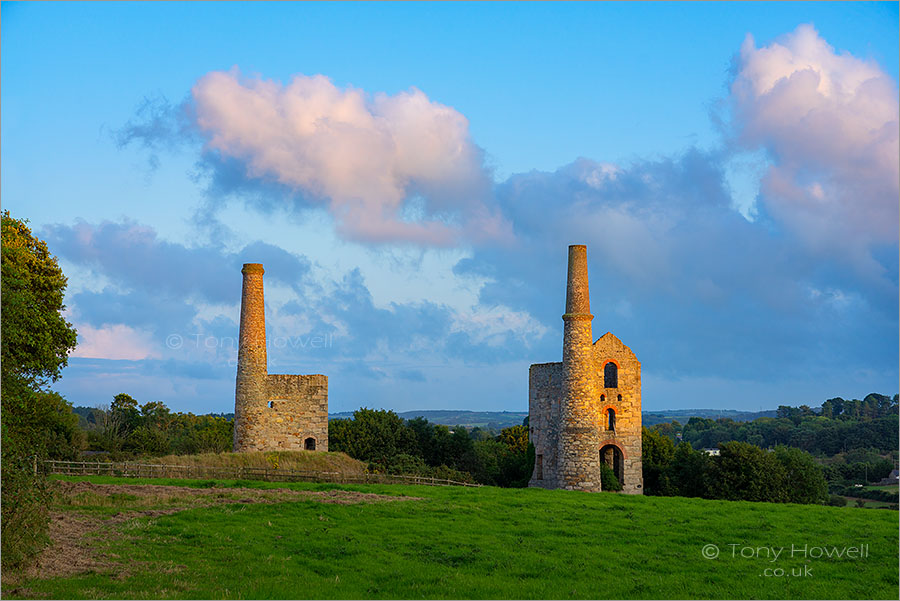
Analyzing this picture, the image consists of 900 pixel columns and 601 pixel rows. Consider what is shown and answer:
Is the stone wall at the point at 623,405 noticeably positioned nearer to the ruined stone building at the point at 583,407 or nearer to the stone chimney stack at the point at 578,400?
→ the ruined stone building at the point at 583,407

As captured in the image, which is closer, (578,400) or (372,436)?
(578,400)

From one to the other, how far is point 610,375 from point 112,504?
2737cm

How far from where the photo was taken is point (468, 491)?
32.0 metres

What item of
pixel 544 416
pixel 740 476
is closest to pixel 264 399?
pixel 544 416

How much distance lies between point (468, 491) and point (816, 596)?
53.7ft

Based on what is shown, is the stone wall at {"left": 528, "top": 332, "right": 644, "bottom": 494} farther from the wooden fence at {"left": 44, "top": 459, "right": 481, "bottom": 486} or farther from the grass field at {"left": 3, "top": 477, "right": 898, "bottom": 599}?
the grass field at {"left": 3, "top": 477, "right": 898, "bottom": 599}

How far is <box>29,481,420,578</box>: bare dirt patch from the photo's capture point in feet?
56.1

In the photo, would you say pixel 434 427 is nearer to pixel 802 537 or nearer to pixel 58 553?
pixel 802 537

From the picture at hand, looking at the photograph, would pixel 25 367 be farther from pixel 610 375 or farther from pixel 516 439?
pixel 516 439

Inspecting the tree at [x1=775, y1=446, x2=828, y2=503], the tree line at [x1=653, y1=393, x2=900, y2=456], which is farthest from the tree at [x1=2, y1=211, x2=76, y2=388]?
the tree line at [x1=653, y1=393, x2=900, y2=456]

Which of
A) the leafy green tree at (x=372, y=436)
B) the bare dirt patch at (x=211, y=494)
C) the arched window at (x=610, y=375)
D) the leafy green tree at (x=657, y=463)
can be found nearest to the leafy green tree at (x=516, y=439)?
the leafy green tree at (x=372, y=436)

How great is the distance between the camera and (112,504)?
2555 cm

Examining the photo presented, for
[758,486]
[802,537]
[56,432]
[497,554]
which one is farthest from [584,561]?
[56,432]

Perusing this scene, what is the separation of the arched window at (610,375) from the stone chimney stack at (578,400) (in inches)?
199
